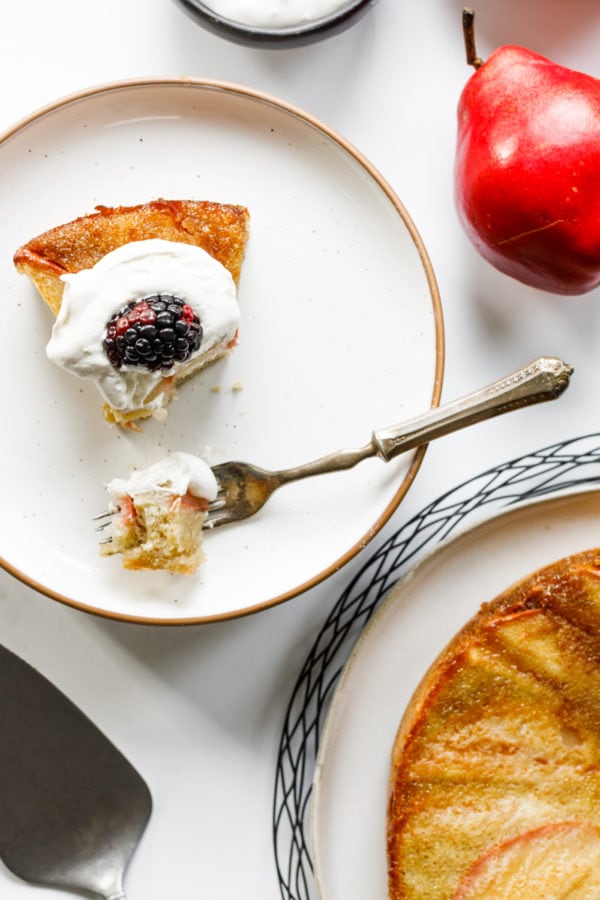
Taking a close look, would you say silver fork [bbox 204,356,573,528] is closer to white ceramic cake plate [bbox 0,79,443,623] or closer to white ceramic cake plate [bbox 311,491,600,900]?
white ceramic cake plate [bbox 0,79,443,623]

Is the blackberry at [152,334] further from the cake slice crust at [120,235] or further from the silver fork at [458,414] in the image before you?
the silver fork at [458,414]

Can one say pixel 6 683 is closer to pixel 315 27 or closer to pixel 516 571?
pixel 516 571

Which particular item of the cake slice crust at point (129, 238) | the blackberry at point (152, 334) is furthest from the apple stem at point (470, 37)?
the blackberry at point (152, 334)

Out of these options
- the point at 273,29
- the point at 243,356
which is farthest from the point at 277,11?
the point at 243,356

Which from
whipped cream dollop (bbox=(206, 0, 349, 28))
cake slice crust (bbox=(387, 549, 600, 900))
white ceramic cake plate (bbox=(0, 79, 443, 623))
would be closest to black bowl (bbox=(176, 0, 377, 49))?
whipped cream dollop (bbox=(206, 0, 349, 28))

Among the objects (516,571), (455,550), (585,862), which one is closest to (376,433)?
(455,550)

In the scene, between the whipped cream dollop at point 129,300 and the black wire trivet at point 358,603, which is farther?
the black wire trivet at point 358,603
